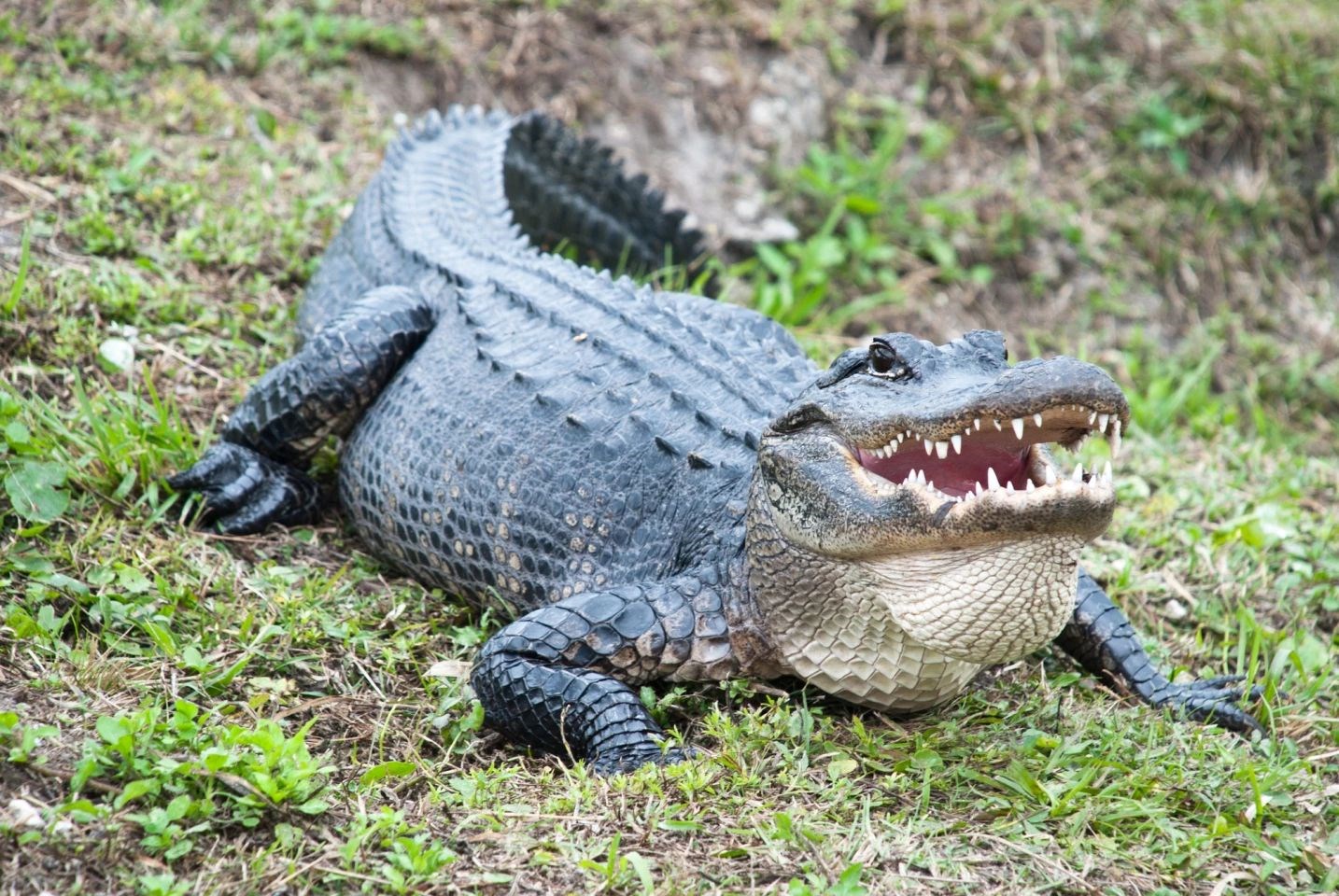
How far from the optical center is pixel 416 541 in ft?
14.0

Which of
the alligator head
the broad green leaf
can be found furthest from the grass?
the alligator head

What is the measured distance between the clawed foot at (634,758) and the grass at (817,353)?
0.08 m

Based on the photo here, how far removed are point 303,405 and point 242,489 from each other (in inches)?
14.1

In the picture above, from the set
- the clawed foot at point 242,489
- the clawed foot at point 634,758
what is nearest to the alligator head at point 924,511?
the clawed foot at point 634,758

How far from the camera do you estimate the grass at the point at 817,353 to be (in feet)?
9.85

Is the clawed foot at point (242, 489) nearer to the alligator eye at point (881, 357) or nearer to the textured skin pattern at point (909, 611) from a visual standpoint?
the textured skin pattern at point (909, 611)

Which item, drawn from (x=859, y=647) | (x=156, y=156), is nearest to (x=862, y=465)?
(x=859, y=647)

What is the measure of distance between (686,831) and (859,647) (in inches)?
26.9

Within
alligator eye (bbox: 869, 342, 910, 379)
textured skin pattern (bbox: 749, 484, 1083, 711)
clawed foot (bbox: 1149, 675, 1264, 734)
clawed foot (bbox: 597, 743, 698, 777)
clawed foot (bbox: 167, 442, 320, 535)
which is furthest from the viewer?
clawed foot (bbox: 167, 442, 320, 535)

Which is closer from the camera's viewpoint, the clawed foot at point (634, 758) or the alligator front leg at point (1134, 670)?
the clawed foot at point (634, 758)

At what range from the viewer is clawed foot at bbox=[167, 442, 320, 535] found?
438 cm

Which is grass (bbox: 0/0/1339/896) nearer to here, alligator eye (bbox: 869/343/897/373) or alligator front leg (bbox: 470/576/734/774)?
alligator front leg (bbox: 470/576/734/774)

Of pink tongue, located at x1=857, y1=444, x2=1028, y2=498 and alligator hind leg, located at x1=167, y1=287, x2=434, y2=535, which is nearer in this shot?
pink tongue, located at x1=857, y1=444, x2=1028, y2=498

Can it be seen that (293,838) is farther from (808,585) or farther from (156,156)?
(156,156)
